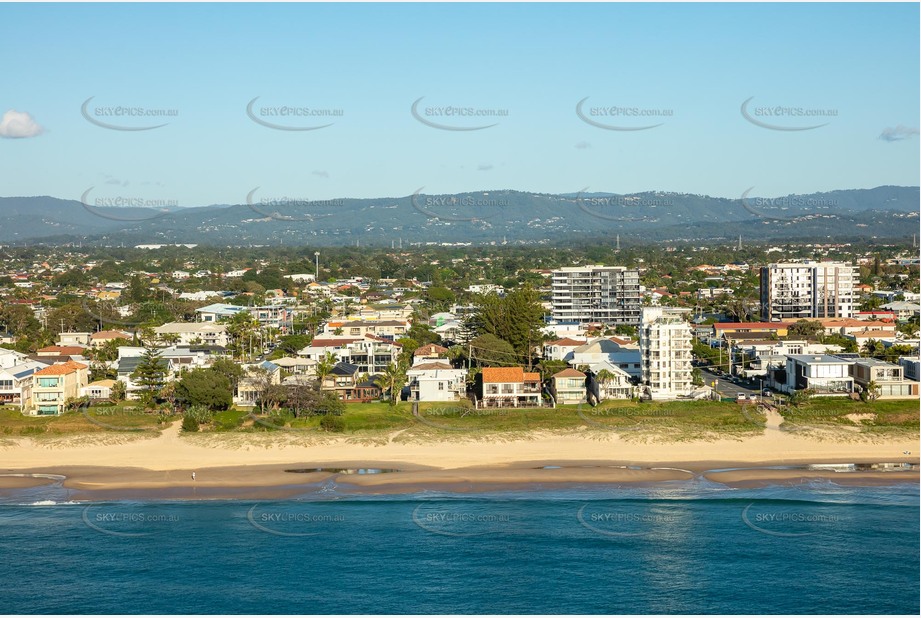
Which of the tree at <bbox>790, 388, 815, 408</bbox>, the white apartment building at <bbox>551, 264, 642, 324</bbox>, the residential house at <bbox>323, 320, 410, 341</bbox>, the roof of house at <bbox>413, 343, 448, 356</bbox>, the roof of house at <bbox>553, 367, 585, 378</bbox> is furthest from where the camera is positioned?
the white apartment building at <bbox>551, 264, 642, 324</bbox>

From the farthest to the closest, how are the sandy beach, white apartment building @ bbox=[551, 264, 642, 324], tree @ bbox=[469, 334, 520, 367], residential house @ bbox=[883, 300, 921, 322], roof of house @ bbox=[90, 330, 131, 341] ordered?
white apartment building @ bbox=[551, 264, 642, 324]
residential house @ bbox=[883, 300, 921, 322]
roof of house @ bbox=[90, 330, 131, 341]
tree @ bbox=[469, 334, 520, 367]
the sandy beach

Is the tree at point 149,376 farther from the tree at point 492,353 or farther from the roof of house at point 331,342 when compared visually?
the tree at point 492,353

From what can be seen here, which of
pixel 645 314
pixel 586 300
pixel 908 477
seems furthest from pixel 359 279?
pixel 908 477

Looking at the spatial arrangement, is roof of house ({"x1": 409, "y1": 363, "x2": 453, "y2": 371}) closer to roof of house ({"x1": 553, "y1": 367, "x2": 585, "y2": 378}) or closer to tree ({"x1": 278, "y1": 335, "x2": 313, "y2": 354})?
roof of house ({"x1": 553, "y1": 367, "x2": 585, "y2": 378})

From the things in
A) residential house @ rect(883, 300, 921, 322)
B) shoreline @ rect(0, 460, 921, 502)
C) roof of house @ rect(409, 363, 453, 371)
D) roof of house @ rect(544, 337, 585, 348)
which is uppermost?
residential house @ rect(883, 300, 921, 322)

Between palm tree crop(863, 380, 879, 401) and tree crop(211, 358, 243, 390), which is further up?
tree crop(211, 358, 243, 390)

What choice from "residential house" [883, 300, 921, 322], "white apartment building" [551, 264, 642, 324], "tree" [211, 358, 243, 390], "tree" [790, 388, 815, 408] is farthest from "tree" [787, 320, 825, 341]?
"tree" [211, 358, 243, 390]

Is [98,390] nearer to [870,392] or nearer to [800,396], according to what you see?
[800,396]

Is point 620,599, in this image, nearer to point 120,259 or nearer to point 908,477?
point 908,477
